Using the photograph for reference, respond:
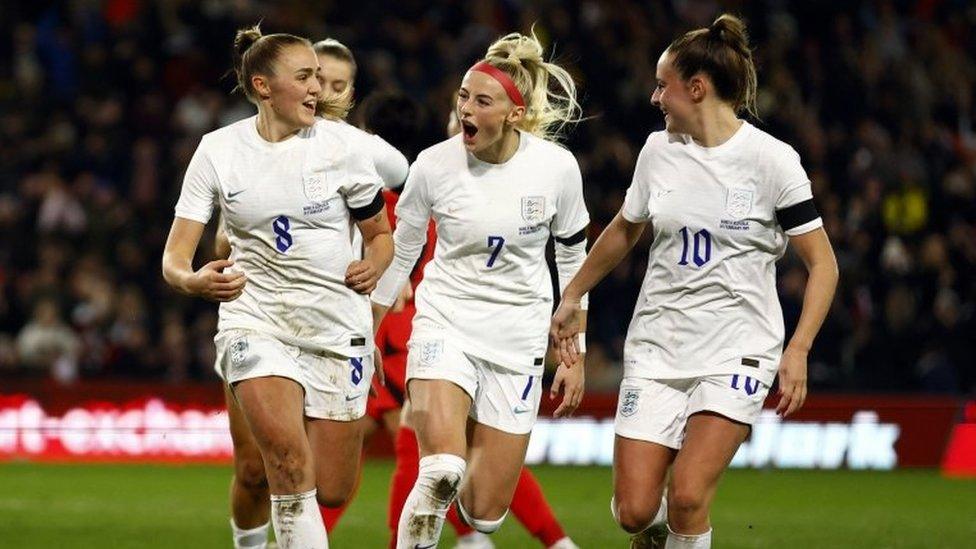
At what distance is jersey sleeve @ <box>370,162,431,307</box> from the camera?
748 centimetres

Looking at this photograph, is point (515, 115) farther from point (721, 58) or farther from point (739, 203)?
point (739, 203)

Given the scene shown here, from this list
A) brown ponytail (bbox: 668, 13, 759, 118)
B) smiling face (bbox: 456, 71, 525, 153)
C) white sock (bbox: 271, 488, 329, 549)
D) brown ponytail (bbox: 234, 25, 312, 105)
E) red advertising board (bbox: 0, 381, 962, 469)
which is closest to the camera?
white sock (bbox: 271, 488, 329, 549)

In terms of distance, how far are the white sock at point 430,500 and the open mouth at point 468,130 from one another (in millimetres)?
1319

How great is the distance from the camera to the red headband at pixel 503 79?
737 centimetres

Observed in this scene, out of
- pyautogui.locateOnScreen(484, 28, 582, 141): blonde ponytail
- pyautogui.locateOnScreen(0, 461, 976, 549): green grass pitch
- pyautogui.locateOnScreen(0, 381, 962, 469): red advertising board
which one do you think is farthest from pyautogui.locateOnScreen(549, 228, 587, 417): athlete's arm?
pyautogui.locateOnScreen(0, 381, 962, 469): red advertising board

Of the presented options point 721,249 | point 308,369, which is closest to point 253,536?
point 308,369

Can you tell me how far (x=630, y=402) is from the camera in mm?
6902

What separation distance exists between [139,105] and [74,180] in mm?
1006

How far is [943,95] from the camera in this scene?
60.1 ft

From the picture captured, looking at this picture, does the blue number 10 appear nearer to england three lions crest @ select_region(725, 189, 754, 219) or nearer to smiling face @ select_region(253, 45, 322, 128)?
england three lions crest @ select_region(725, 189, 754, 219)

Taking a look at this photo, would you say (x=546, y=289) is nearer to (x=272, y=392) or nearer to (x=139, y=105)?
(x=272, y=392)

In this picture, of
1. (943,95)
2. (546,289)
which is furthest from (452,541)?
(943,95)

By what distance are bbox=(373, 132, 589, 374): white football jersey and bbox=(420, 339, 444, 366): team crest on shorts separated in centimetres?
6

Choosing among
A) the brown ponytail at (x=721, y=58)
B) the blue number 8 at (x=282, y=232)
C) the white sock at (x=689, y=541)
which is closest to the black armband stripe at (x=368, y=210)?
the blue number 8 at (x=282, y=232)
